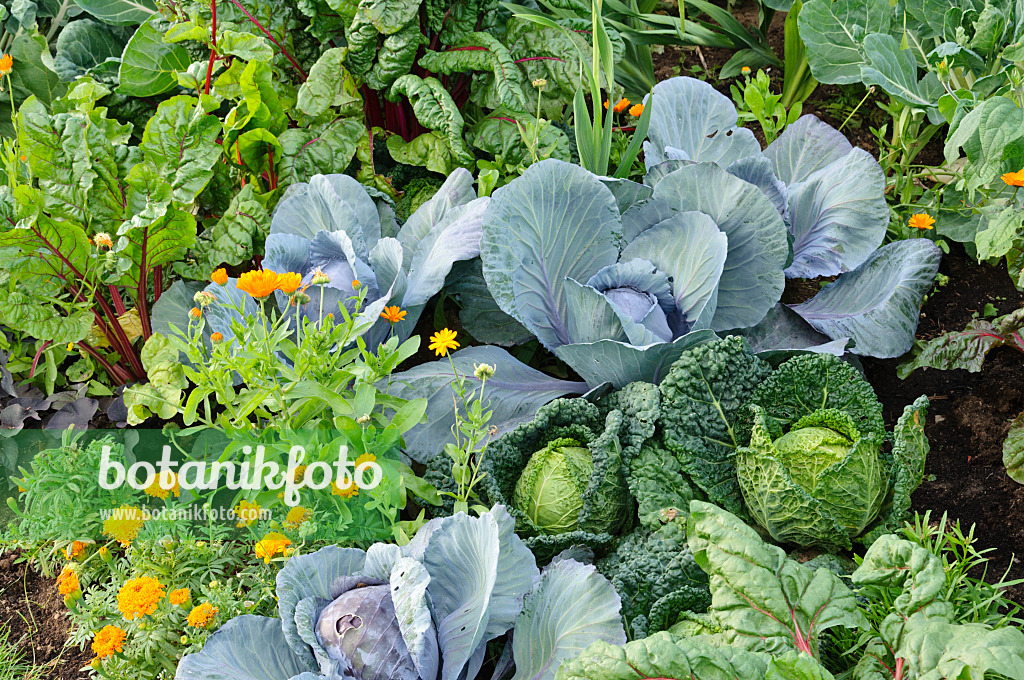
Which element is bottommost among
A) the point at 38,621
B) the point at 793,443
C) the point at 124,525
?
the point at 38,621

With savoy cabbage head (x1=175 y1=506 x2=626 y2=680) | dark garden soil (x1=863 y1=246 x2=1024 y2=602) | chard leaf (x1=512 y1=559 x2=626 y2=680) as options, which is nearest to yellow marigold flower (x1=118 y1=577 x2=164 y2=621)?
savoy cabbage head (x1=175 y1=506 x2=626 y2=680)

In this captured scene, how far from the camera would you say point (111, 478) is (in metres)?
2.08

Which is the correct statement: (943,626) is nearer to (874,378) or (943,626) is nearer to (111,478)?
(874,378)

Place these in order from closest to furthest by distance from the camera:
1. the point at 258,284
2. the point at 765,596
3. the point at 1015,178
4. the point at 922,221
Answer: the point at 765,596
the point at 258,284
the point at 1015,178
the point at 922,221

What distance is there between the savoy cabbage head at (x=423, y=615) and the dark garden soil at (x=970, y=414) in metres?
0.95

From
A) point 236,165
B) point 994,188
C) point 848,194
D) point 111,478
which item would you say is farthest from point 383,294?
point 994,188

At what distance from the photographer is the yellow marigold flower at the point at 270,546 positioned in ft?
5.75

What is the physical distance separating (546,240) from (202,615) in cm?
124

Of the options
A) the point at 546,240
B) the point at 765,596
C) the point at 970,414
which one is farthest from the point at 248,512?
the point at 970,414

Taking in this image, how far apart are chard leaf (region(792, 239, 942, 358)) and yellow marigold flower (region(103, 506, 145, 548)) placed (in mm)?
1836

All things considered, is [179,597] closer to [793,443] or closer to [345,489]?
[345,489]

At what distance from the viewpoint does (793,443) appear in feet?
6.28

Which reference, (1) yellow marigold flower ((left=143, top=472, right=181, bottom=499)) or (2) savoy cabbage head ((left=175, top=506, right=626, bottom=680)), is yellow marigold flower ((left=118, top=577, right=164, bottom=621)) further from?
(1) yellow marigold flower ((left=143, top=472, right=181, bottom=499))

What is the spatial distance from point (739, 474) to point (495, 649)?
68 centimetres
